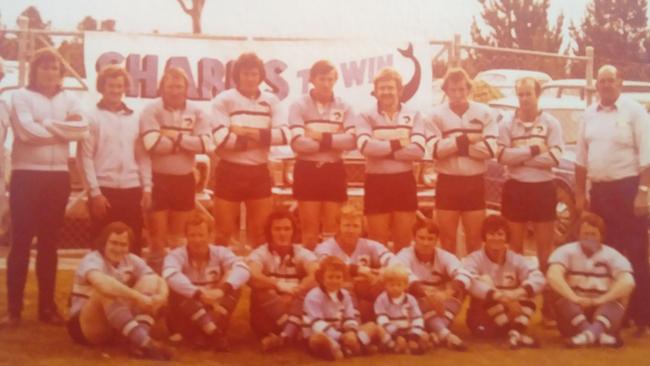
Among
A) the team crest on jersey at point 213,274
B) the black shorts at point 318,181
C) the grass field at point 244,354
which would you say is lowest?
the grass field at point 244,354

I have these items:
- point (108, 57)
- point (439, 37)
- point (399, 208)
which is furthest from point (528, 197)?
point (108, 57)

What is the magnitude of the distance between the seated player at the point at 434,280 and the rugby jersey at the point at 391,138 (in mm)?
314

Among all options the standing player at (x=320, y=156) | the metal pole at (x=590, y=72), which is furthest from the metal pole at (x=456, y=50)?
the standing player at (x=320, y=156)

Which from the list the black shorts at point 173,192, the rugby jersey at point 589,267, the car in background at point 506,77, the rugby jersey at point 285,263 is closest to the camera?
the rugby jersey at point 285,263

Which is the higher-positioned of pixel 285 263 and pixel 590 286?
pixel 285 263

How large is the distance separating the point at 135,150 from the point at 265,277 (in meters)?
0.82

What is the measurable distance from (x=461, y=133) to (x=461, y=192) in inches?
11.2

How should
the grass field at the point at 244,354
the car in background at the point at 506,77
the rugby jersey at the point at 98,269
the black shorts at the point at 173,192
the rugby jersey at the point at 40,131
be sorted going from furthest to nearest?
the car in background at the point at 506,77 < the black shorts at the point at 173,192 < the rugby jersey at the point at 40,131 < the rugby jersey at the point at 98,269 < the grass field at the point at 244,354

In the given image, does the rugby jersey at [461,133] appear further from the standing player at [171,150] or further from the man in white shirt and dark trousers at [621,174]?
the standing player at [171,150]

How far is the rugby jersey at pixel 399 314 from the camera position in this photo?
3.94 meters

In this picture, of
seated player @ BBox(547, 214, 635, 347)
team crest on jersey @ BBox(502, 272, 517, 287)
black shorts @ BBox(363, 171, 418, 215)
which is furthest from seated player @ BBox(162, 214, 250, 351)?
seated player @ BBox(547, 214, 635, 347)

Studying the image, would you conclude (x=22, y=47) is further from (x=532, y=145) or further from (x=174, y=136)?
(x=532, y=145)

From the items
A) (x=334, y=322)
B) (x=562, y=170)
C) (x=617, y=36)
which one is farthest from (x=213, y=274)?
(x=617, y=36)

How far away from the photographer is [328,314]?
12.7 feet
